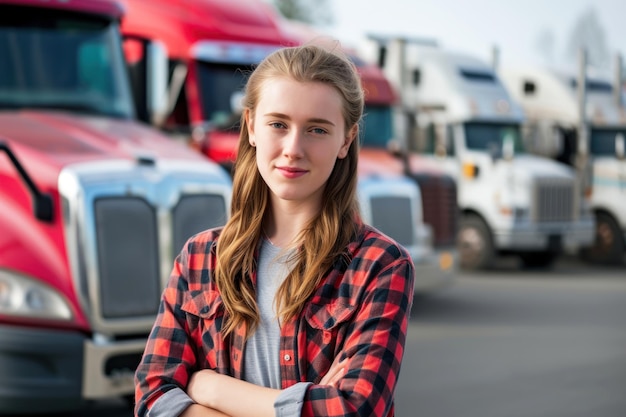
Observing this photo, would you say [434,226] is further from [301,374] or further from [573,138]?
[301,374]

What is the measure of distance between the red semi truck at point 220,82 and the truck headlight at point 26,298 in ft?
8.09

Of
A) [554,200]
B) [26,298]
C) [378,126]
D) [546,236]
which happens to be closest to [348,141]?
[26,298]

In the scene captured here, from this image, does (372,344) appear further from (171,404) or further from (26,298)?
(26,298)

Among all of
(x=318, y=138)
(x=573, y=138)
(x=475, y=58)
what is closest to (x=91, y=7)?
(x=318, y=138)

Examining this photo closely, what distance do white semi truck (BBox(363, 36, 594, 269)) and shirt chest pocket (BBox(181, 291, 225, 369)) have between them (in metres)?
12.5

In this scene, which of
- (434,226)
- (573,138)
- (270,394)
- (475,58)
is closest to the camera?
(270,394)

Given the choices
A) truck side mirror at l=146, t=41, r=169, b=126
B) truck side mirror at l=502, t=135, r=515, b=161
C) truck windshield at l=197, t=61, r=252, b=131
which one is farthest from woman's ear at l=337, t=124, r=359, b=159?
truck side mirror at l=502, t=135, r=515, b=161

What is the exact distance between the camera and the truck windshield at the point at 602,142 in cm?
1872

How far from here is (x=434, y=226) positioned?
40.1ft

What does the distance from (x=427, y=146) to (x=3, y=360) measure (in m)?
10.7

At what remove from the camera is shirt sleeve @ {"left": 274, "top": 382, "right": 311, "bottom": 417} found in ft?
7.37

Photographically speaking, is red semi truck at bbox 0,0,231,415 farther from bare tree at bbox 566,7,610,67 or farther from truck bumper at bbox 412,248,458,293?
bare tree at bbox 566,7,610,67

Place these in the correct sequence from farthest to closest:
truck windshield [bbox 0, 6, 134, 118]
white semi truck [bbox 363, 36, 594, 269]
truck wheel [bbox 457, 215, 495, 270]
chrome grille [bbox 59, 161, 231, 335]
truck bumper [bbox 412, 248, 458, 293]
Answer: truck wheel [bbox 457, 215, 495, 270] → white semi truck [bbox 363, 36, 594, 269] → truck bumper [bbox 412, 248, 458, 293] → truck windshield [bbox 0, 6, 134, 118] → chrome grille [bbox 59, 161, 231, 335]

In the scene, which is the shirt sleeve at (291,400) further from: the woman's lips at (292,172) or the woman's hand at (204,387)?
the woman's lips at (292,172)
